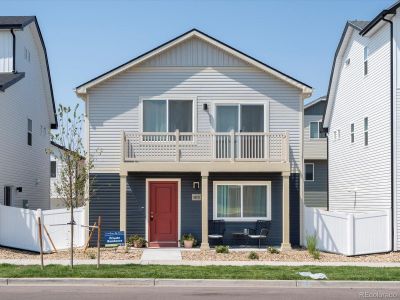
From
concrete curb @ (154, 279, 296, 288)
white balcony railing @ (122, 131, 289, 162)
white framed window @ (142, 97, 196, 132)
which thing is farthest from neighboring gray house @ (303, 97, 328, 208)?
concrete curb @ (154, 279, 296, 288)

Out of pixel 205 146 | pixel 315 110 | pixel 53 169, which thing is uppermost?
pixel 315 110

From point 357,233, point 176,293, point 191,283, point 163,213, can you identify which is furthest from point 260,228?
point 176,293

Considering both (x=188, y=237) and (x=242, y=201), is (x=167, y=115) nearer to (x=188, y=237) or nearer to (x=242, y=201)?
(x=242, y=201)

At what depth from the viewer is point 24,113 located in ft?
87.8

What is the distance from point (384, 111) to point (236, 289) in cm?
1088

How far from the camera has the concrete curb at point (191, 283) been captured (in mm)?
14281

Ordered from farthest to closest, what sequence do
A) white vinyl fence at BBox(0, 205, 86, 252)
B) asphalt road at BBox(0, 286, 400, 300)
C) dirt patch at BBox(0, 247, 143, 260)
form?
1. white vinyl fence at BBox(0, 205, 86, 252)
2. dirt patch at BBox(0, 247, 143, 260)
3. asphalt road at BBox(0, 286, 400, 300)

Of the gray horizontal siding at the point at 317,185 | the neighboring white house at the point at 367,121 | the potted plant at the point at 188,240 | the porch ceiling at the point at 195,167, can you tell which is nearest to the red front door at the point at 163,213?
the potted plant at the point at 188,240

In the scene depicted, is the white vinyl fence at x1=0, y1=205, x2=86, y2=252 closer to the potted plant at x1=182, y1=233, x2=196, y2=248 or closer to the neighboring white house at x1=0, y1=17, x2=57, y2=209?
the neighboring white house at x1=0, y1=17, x2=57, y2=209

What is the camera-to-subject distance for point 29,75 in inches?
1112

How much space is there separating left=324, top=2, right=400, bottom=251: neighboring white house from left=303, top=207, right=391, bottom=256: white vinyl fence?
7cm

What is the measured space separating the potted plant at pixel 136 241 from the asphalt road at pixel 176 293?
807 centimetres

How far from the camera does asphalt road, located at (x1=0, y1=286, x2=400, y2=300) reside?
496 inches

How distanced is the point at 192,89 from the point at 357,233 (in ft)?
25.8
